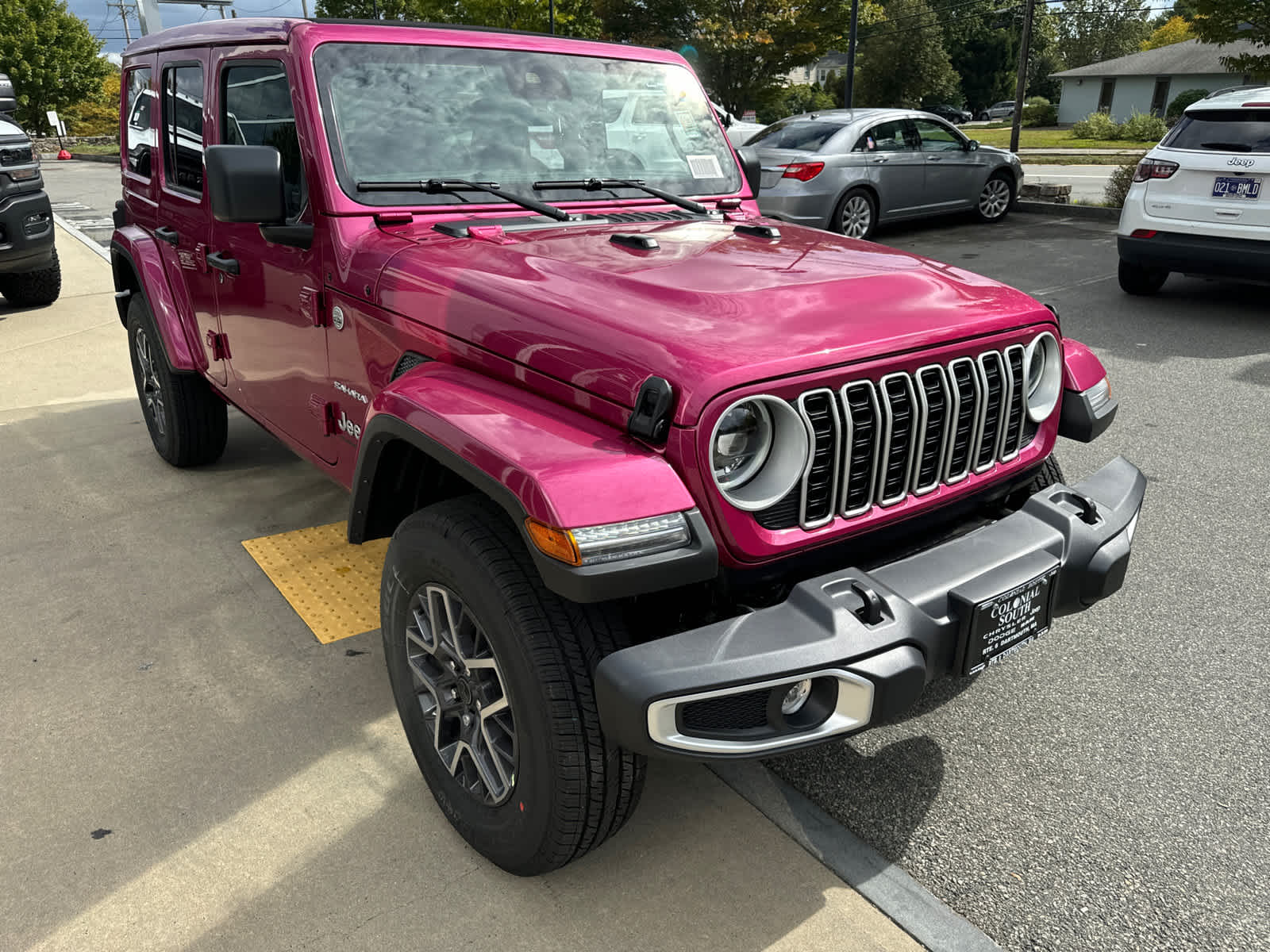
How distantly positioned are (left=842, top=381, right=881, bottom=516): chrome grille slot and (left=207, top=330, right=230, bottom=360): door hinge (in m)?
Answer: 2.69

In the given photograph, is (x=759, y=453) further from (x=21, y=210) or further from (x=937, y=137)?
(x=937, y=137)

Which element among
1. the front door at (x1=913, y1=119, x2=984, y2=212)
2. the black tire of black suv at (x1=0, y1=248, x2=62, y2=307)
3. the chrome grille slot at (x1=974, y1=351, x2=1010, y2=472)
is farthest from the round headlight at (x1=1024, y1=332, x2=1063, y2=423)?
the front door at (x1=913, y1=119, x2=984, y2=212)

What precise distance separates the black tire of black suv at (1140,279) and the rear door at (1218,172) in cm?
73

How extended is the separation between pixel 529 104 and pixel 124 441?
3450 mm

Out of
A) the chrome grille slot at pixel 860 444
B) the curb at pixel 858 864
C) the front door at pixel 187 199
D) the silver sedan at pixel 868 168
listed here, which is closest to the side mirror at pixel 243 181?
the front door at pixel 187 199

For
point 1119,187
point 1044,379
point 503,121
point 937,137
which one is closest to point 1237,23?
point 1119,187

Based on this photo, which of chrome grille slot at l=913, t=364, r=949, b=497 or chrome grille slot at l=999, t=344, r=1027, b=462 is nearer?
chrome grille slot at l=913, t=364, r=949, b=497

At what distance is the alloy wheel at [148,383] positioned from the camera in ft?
15.8

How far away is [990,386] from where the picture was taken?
2434 mm

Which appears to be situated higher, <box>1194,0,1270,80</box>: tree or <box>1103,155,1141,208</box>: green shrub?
<box>1194,0,1270,80</box>: tree

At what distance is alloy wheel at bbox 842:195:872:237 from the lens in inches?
423

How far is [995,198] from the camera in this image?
498 inches

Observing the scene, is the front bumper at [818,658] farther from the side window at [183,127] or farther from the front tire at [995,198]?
the front tire at [995,198]

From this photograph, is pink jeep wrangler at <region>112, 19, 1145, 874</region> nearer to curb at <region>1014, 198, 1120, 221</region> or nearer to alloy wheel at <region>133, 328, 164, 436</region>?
alloy wheel at <region>133, 328, 164, 436</region>
